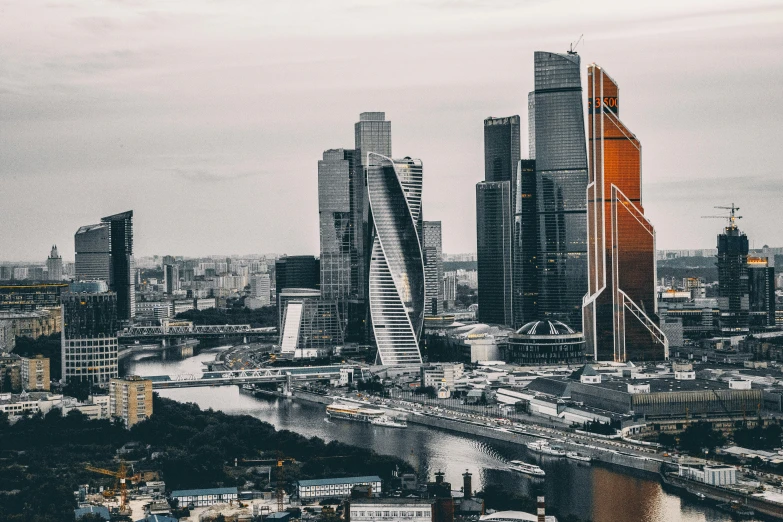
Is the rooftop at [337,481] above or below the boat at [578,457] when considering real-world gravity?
above

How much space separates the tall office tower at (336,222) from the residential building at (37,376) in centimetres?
1455

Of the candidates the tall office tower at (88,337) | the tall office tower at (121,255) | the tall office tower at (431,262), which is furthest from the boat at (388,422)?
the tall office tower at (121,255)

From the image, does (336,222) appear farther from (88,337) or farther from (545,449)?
(545,449)

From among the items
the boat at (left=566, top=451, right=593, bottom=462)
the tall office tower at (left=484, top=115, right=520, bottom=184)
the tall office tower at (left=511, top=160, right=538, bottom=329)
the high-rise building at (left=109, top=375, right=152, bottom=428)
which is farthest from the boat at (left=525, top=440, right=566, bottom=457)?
the tall office tower at (left=484, top=115, right=520, bottom=184)

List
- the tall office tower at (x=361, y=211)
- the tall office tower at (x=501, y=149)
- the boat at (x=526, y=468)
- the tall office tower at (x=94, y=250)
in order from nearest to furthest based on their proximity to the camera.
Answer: the boat at (x=526, y=468)
the tall office tower at (x=361, y=211)
the tall office tower at (x=501, y=149)
the tall office tower at (x=94, y=250)

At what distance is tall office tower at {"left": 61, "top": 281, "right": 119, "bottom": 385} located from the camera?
3353cm

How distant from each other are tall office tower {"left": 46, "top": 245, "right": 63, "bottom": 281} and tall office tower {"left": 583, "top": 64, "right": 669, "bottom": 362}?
1097 inches

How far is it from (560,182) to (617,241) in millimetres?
4698

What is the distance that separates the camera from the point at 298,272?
49.6 m

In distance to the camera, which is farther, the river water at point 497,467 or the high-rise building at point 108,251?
the high-rise building at point 108,251

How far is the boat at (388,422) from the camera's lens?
29.8m

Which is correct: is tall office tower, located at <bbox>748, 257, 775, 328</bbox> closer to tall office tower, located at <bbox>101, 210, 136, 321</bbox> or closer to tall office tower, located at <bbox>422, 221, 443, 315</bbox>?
tall office tower, located at <bbox>422, 221, 443, 315</bbox>

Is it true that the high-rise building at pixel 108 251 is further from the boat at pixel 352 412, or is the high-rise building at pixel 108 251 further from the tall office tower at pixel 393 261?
the boat at pixel 352 412

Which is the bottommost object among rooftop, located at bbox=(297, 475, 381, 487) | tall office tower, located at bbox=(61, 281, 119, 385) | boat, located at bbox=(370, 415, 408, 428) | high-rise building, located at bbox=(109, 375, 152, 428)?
rooftop, located at bbox=(297, 475, 381, 487)
